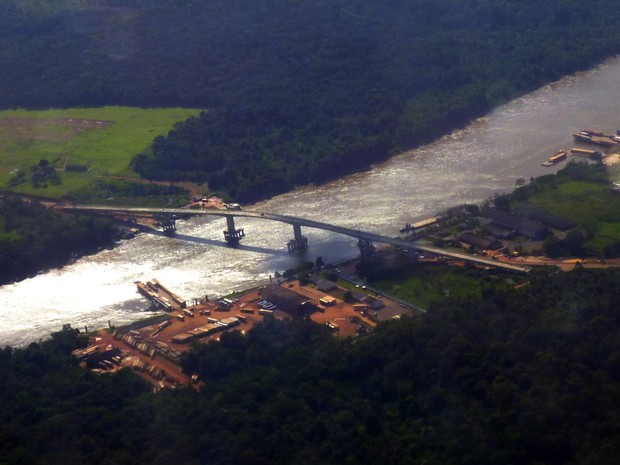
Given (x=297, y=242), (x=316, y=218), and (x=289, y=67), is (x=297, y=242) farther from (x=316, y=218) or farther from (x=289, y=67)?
(x=289, y=67)

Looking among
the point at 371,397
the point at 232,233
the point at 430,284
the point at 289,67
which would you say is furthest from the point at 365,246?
the point at 289,67

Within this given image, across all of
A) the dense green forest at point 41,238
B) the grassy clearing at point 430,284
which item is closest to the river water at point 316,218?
the dense green forest at point 41,238

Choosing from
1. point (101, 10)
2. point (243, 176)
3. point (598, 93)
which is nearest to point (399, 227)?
point (243, 176)

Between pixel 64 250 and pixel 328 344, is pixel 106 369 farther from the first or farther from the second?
pixel 64 250

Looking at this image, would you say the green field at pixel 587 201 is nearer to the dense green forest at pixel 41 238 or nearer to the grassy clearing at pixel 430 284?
the grassy clearing at pixel 430 284

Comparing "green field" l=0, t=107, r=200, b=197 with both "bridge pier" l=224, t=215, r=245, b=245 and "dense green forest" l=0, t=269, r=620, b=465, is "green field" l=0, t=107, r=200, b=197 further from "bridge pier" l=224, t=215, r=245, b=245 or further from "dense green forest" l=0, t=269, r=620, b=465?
"dense green forest" l=0, t=269, r=620, b=465

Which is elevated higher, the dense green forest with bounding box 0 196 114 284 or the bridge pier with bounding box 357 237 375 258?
the dense green forest with bounding box 0 196 114 284

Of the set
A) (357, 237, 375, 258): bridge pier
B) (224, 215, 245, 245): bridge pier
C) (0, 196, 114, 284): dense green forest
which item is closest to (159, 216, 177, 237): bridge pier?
(0, 196, 114, 284): dense green forest
